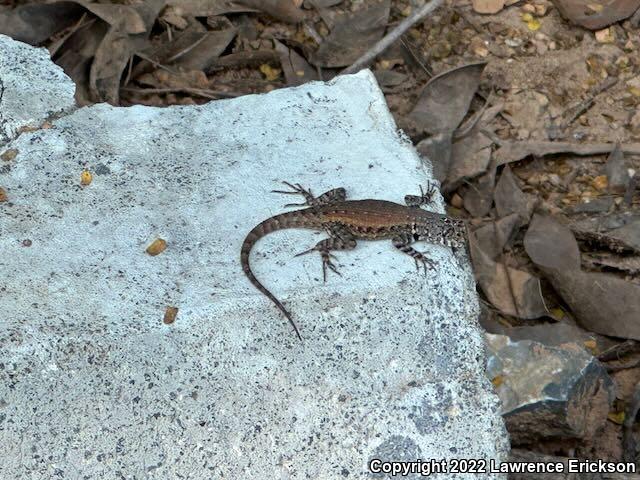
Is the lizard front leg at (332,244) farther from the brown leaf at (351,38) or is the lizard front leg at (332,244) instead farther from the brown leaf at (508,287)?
the brown leaf at (351,38)

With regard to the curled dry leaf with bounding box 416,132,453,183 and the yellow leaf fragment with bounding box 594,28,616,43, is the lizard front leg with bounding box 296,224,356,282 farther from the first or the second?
the yellow leaf fragment with bounding box 594,28,616,43

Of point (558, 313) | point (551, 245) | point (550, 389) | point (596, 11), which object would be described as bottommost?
point (558, 313)

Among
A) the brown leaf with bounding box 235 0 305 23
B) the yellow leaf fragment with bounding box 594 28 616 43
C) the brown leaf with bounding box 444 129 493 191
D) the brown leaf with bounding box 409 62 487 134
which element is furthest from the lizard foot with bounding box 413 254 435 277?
the yellow leaf fragment with bounding box 594 28 616 43

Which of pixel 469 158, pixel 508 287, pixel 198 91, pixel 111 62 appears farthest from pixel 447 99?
pixel 111 62

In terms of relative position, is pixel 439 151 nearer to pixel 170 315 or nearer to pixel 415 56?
pixel 415 56

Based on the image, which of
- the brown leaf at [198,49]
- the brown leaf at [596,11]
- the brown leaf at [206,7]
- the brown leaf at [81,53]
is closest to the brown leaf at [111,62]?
the brown leaf at [81,53]

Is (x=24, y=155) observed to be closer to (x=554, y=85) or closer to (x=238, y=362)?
(x=238, y=362)
